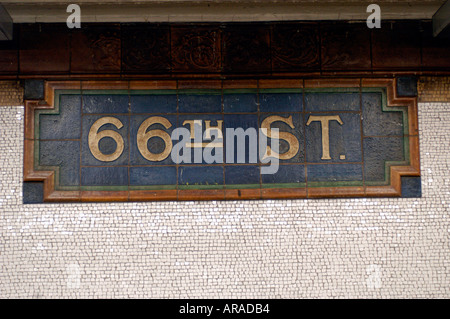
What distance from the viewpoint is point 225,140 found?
3465mm

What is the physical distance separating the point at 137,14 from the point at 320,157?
204 centimetres

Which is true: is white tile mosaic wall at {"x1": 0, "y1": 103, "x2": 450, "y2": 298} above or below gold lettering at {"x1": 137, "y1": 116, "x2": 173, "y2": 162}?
below

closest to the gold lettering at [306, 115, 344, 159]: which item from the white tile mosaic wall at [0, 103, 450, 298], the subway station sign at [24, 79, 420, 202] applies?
the subway station sign at [24, 79, 420, 202]

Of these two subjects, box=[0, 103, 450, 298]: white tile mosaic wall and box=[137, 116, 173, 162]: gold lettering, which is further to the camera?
box=[137, 116, 173, 162]: gold lettering

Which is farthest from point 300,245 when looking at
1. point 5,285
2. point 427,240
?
point 5,285

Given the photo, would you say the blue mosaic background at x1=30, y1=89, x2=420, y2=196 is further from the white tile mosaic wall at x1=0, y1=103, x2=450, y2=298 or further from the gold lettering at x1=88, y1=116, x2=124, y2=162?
the white tile mosaic wall at x1=0, y1=103, x2=450, y2=298

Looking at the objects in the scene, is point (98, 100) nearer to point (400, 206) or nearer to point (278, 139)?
point (278, 139)

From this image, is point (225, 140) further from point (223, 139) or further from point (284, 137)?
point (284, 137)

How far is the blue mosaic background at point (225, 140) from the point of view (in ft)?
11.3

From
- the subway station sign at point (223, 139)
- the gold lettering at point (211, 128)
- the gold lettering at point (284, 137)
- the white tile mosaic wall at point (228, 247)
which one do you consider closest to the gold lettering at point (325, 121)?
the subway station sign at point (223, 139)

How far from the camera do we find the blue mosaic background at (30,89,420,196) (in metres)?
3.43

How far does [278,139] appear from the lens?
3.46 meters

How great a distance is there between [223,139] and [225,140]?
2 centimetres

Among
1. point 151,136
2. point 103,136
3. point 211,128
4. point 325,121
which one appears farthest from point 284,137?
point 103,136
